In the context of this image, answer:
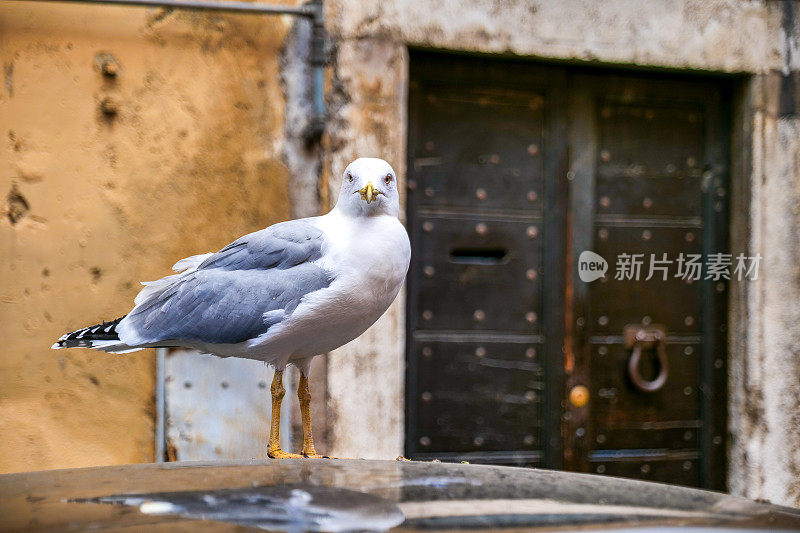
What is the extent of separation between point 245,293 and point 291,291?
10cm

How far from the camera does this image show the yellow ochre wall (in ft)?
8.53

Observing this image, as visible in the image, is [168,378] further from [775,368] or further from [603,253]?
[775,368]

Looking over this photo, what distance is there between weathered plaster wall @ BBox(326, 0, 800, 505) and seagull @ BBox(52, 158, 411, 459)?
1095 mm

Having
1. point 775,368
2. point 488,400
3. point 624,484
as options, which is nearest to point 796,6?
point 775,368

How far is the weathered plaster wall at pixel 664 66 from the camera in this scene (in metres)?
2.85

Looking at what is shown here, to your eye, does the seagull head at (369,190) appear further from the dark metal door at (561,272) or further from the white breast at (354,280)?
the dark metal door at (561,272)

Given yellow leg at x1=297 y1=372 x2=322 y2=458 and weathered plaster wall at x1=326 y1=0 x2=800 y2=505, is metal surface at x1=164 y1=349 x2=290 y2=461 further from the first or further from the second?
yellow leg at x1=297 y1=372 x2=322 y2=458

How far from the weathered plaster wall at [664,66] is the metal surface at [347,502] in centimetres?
178

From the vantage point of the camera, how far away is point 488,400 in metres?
3.13

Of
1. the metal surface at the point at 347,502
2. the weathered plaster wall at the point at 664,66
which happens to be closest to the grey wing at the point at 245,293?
the metal surface at the point at 347,502

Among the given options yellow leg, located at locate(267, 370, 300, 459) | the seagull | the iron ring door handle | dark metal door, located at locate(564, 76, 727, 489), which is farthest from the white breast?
the iron ring door handle

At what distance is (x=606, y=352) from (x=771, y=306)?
635 millimetres

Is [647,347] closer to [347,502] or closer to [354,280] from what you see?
[354,280]

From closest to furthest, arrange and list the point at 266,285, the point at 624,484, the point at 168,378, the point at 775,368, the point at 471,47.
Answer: the point at 624,484
the point at 266,285
the point at 168,378
the point at 471,47
the point at 775,368
